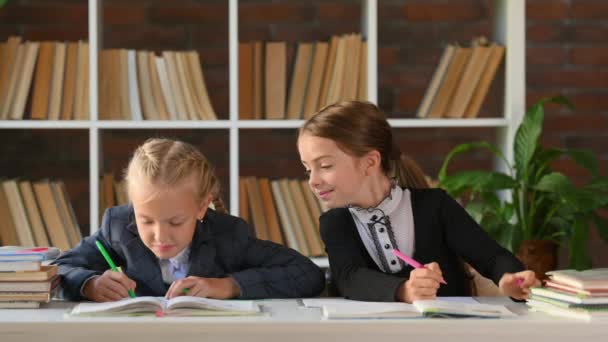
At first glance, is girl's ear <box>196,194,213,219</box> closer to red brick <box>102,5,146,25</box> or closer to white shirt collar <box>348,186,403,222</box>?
white shirt collar <box>348,186,403,222</box>

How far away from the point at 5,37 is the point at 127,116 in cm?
72

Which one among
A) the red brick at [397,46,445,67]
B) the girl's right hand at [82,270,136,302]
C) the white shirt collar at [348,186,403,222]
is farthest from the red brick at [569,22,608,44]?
the girl's right hand at [82,270,136,302]

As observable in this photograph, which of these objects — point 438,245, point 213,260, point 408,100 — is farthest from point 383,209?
point 408,100

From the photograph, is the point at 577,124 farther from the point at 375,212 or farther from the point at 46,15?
the point at 46,15

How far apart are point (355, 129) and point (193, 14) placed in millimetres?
1763

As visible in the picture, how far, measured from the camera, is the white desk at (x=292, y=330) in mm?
1400

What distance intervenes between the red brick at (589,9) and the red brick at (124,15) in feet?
5.55

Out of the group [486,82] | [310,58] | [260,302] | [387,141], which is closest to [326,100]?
[310,58]

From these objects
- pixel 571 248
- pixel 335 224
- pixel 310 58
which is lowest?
pixel 571 248

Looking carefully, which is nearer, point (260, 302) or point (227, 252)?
point (260, 302)

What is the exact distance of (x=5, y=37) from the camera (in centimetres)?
352

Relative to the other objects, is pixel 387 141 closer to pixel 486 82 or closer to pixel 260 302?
pixel 260 302

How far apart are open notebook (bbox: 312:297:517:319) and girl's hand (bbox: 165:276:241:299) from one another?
0.88 feet

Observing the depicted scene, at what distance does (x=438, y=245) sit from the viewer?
2.03 m
